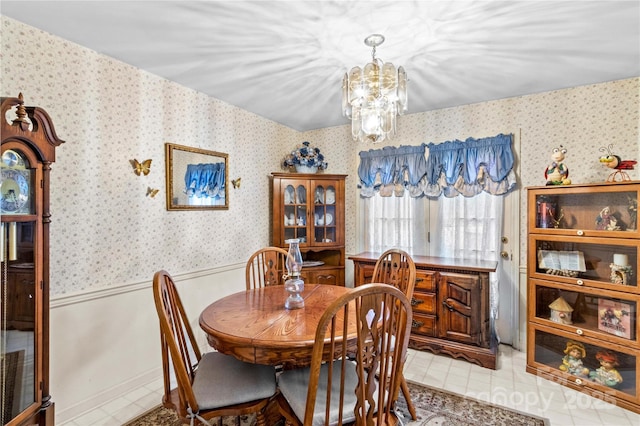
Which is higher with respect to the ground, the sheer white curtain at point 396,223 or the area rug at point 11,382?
the sheer white curtain at point 396,223

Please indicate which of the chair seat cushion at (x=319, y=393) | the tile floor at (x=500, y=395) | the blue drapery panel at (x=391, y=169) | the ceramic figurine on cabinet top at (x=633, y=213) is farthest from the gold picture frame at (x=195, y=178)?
the ceramic figurine on cabinet top at (x=633, y=213)

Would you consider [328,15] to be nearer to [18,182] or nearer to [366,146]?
[18,182]

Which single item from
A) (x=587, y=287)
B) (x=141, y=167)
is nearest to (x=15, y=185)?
(x=141, y=167)

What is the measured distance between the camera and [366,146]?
3832 mm

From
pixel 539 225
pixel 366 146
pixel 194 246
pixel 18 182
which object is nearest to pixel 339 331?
pixel 18 182

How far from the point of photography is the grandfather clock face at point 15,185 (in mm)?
1376

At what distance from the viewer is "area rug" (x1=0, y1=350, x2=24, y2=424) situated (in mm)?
1370

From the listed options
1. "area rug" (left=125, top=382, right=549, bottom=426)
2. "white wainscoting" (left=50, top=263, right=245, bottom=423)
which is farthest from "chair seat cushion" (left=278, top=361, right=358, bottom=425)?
"white wainscoting" (left=50, top=263, right=245, bottom=423)

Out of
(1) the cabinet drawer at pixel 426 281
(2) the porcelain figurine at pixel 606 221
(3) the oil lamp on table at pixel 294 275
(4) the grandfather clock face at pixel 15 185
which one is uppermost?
(4) the grandfather clock face at pixel 15 185

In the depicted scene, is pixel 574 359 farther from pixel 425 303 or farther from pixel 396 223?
pixel 396 223

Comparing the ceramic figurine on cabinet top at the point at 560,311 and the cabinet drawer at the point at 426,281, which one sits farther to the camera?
Answer: the cabinet drawer at the point at 426,281

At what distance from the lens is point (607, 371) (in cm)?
228

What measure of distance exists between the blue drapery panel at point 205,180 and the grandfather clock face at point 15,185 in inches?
51.0

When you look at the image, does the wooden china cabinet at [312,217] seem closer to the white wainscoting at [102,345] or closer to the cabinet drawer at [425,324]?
the cabinet drawer at [425,324]
